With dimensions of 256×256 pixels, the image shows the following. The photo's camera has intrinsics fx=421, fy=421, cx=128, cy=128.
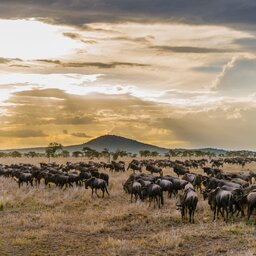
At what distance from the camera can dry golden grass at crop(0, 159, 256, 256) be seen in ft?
55.0

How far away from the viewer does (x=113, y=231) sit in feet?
65.8

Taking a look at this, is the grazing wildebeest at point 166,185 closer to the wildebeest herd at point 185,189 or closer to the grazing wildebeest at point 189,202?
the wildebeest herd at point 185,189

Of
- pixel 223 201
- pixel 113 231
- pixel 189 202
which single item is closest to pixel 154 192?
pixel 189 202

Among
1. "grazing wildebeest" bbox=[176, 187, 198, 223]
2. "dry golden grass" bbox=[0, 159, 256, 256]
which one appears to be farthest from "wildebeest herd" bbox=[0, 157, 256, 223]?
"dry golden grass" bbox=[0, 159, 256, 256]

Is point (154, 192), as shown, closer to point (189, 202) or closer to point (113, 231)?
point (189, 202)

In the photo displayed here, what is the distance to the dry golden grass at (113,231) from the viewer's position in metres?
16.8

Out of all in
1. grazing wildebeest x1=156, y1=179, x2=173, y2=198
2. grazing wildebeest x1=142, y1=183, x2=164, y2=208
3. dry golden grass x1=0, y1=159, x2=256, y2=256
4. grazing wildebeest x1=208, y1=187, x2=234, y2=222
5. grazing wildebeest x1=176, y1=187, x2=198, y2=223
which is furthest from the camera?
grazing wildebeest x1=156, y1=179, x2=173, y2=198

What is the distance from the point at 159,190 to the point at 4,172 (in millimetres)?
26932

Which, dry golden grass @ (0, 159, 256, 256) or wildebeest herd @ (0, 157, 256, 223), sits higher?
wildebeest herd @ (0, 157, 256, 223)

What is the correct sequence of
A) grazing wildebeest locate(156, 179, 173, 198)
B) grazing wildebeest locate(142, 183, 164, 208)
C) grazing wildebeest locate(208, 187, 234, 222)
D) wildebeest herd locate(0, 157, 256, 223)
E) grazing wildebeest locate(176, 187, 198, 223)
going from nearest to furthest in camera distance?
grazing wildebeest locate(176, 187, 198, 223), grazing wildebeest locate(208, 187, 234, 222), wildebeest herd locate(0, 157, 256, 223), grazing wildebeest locate(142, 183, 164, 208), grazing wildebeest locate(156, 179, 173, 198)

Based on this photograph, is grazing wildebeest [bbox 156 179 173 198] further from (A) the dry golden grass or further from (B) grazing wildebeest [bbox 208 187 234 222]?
(B) grazing wildebeest [bbox 208 187 234 222]

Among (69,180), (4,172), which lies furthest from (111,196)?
(4,172)

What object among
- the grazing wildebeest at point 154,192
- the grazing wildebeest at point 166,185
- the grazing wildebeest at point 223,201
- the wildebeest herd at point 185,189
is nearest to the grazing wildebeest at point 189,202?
the wildebeest herd at point 185,189

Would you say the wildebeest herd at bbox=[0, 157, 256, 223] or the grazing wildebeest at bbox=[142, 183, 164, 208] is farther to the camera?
the grazing wildebeest at bbox=[142, 183, 164, 208]
